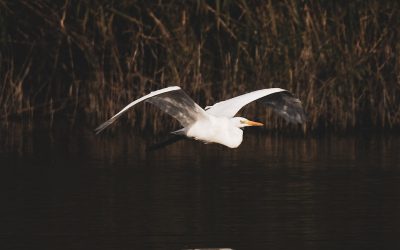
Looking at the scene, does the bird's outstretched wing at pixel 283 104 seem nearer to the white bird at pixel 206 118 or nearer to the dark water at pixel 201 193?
the white bird at pixel 206 118

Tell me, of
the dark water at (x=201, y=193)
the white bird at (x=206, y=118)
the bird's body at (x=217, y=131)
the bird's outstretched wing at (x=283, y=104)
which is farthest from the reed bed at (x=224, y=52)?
the bird's body at (x=217, y=131)

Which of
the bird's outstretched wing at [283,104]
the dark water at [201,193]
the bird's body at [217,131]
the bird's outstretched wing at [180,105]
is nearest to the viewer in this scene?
the dark water at [201,193]

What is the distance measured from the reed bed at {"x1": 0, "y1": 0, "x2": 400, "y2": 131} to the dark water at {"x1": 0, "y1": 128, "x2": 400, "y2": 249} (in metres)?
0.59

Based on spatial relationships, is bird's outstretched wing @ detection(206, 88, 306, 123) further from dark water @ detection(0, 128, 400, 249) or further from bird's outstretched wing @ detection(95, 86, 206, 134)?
bird's outstretched wing @ detection(95, 86, 206, 134)

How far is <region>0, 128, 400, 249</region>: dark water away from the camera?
30.7 feet

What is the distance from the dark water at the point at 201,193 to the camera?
9.35m

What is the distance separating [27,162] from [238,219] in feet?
13.6

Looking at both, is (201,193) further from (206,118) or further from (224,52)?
(224,52)

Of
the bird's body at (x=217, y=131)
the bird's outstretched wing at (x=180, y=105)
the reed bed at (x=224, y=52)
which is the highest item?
the reed bed at (x=224, y=52)

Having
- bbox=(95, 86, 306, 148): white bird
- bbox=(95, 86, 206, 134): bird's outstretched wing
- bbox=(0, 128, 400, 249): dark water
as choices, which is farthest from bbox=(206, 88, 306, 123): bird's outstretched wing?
bbox=(95, 86, 206, 134): bird's outstretched wing

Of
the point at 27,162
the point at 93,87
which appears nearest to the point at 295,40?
the point at 93,87

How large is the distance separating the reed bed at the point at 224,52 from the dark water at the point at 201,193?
590mm

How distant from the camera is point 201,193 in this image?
11.5m

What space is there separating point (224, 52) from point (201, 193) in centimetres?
579
